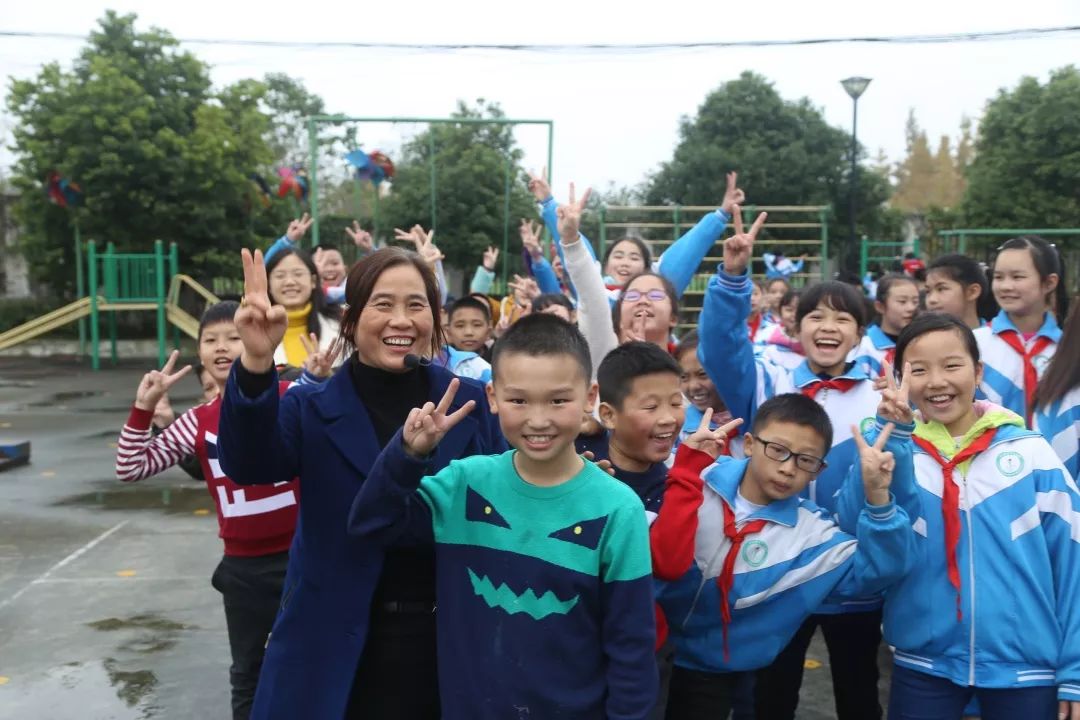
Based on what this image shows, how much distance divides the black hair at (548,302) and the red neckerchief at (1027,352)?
183cm

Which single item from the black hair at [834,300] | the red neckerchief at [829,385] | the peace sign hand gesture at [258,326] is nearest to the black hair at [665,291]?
the black hair at [834,300]

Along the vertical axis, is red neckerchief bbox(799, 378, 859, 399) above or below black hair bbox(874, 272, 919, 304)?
below

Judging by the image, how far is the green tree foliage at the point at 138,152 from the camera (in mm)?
17531

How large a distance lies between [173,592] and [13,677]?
1066mm

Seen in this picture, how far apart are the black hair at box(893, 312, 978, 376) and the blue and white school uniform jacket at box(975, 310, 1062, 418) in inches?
31.4

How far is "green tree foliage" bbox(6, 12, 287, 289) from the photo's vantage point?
57.5 ft

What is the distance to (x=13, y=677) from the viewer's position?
402 cm

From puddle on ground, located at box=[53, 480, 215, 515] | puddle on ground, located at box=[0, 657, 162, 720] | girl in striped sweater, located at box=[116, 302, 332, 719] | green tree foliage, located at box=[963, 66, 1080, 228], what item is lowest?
puddle on ground, located at box=[0, 657, 162, 720]

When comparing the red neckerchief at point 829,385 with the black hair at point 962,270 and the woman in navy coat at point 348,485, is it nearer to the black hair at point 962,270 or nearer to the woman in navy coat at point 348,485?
the black hair at point 962,270

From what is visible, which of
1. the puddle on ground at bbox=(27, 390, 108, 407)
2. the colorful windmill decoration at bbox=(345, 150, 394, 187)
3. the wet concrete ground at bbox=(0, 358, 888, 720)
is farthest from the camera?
the puddle on ground at bbox=(27, 390, 108, 407)

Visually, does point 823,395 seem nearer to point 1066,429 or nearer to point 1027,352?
point 1066,429

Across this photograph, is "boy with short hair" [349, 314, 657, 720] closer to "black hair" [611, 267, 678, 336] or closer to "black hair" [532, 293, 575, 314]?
"black hair" [611, 267, 678, 336]

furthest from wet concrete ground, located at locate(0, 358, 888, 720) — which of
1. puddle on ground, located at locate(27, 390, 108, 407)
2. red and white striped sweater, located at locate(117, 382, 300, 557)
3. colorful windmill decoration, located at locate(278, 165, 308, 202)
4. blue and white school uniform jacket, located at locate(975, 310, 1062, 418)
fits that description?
colorful windmill decoration, located at locate(278, 165, 308, 202)

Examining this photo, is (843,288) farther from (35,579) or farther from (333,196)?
(333,196)
